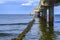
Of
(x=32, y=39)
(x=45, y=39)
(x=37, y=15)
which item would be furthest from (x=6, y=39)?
(x=37, y=15)

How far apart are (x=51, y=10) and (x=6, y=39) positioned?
486 inches

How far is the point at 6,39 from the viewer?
21797 mm

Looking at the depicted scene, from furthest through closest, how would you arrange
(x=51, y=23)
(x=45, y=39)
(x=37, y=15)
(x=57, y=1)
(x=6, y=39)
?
(x=37, y=15)
(x=51, y=23)
(x=57, y=1)
(x=6, y=39)
(x=45, y=39)

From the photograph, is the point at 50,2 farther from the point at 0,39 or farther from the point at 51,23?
the point at 0,39

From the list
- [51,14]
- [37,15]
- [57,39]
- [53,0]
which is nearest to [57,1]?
[53,0]

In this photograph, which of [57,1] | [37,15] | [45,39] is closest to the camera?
[45,39]

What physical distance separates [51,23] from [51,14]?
1.42 meters

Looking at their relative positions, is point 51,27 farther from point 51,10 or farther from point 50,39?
point 50,39

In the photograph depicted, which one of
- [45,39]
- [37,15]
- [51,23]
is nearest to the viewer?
[45,39]

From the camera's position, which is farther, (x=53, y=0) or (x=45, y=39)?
(x=53, y=0)

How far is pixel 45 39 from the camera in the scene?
19.4 meters

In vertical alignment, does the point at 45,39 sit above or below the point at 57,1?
below

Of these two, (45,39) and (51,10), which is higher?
(51,10)

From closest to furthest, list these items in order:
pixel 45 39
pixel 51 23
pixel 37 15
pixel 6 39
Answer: pixel 45 39, pixel 6 39, pixel 51 23, pixel 37 15
